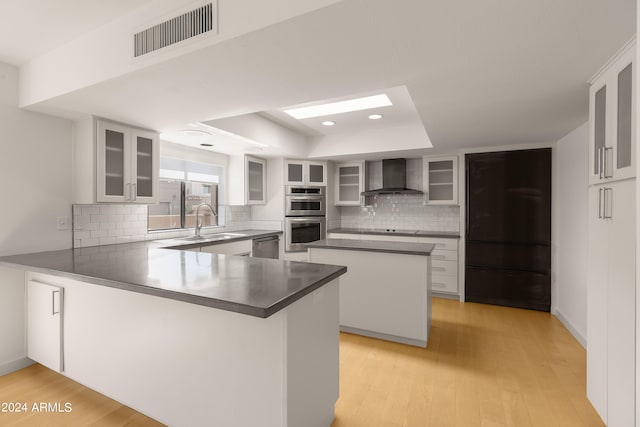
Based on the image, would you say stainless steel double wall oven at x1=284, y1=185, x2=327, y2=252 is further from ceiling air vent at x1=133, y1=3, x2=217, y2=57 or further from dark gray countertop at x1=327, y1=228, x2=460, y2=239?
ceiling air vent at x1=133, y1=3, x2=217, y2=57

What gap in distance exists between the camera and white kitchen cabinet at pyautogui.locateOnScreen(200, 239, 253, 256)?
12.1 feet

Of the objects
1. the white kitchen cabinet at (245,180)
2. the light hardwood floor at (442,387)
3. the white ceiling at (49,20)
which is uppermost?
the white ceiling at (49,20)

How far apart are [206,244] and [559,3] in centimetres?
355

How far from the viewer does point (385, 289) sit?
118 inches

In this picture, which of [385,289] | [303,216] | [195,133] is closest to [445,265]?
[385,289]

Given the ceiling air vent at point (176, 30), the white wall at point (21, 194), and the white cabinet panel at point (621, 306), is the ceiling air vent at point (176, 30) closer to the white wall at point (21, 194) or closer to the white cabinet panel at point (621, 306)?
the white wall at point (21, 194)

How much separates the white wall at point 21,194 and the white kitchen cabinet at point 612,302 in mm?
4120

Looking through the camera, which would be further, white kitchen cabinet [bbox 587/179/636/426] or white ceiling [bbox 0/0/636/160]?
white kitchen cabinet [bbox 587/179/636/426]

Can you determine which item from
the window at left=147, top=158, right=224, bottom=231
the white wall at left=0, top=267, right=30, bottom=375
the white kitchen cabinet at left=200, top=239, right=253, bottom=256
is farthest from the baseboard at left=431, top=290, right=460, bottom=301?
the white wall at left=0, top=267, right=30, bottom=375

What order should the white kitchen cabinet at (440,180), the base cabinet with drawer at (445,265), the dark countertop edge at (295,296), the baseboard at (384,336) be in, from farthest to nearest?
the white kitchen cabinet at (440,180) < the base cabinet with drawer at (445,265) < the baseboard at (384,336) < the dark countertop edge at (295,296)

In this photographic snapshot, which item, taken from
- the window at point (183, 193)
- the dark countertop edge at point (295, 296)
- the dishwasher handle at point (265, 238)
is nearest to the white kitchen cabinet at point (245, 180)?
the window at point (183, 193)

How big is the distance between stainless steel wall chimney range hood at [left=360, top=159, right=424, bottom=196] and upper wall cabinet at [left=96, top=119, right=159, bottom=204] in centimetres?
328

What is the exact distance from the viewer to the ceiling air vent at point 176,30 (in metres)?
1.55

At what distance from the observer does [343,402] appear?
203 cm
